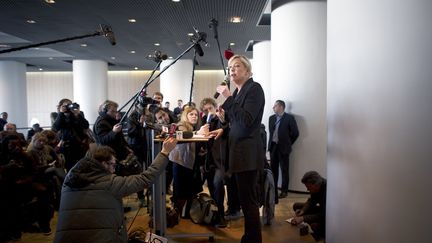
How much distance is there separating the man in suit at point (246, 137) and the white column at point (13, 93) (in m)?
12.3

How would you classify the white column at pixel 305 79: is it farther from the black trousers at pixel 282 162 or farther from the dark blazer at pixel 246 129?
the dark blazer at pixel 246 129

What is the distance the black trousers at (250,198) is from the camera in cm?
235

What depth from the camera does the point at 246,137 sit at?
234cm

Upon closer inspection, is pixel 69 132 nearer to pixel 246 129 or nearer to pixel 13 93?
pixel 246 129

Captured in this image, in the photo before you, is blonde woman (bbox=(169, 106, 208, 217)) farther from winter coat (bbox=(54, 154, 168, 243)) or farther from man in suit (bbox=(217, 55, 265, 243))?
winter coat (bbox=(54, 154, 168, 243))

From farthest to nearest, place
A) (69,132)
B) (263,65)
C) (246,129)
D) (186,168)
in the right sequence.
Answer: (263,65), (69,132), (186,168), (246,129)

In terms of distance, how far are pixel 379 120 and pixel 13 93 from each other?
13236 millimetres

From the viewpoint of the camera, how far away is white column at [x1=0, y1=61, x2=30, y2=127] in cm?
1216

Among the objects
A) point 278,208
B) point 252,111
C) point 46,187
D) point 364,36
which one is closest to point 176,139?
point 252,111

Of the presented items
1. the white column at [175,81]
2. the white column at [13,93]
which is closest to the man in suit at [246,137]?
the white column at [175,81]

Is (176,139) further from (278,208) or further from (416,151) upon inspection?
(278,208)

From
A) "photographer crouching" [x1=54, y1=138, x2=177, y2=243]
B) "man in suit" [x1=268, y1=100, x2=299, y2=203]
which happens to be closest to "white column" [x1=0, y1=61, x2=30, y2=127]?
"man in suit" [x1=268, y1=100, x2=299, y2=203]

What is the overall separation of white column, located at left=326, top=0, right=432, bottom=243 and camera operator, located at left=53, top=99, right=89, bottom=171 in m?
3.71

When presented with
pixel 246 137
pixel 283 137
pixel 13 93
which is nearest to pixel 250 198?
pixel 246 137
